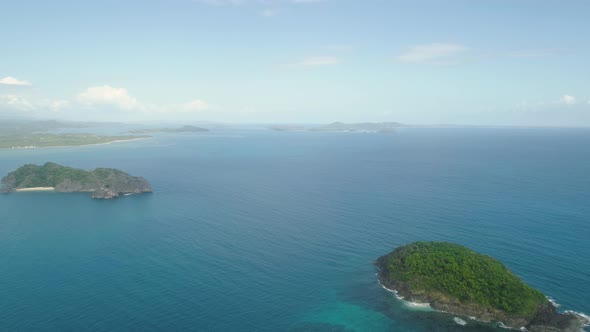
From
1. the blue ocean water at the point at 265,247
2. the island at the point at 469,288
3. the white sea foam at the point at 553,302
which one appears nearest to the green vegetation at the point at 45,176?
the blue ocean water at the point at 265,247

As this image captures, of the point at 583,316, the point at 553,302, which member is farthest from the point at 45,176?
the point at 583,316

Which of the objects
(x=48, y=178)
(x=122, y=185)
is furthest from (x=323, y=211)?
(x=48, y=178)

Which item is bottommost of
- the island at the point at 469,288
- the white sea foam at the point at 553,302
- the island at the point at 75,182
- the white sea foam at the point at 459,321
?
the white sea foam at the point at 459,321

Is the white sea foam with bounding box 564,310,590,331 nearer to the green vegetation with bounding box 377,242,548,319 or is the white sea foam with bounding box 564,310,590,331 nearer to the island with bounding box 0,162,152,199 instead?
the green vegetation with bounding box 377,242,548,319

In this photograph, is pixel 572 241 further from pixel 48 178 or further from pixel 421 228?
pixel 48 178

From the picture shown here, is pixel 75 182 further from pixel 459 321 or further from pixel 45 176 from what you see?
pixel 459 321

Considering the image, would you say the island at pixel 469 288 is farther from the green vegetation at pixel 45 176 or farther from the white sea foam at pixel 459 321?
the green vegetation at pixel 45 176

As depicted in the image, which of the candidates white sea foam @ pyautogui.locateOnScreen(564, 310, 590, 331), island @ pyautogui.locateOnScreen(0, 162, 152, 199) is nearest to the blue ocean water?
white sea foam @ pyautogui.locateOnScreen(564, 310, 590, 331)
